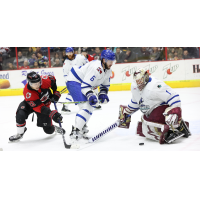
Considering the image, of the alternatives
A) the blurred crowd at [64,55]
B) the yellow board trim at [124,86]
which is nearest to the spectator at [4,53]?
the blurred crowd at [64,55]

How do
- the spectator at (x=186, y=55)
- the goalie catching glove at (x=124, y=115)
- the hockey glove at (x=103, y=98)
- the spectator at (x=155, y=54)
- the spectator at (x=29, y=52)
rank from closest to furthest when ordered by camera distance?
the goalie catching glove at (x=124, y=115), the hockey glove at (x=103, y=98), the spectator at (x=186, y=55), the spectator at (x=155, y=54), the spectator at (x=29, y=52)

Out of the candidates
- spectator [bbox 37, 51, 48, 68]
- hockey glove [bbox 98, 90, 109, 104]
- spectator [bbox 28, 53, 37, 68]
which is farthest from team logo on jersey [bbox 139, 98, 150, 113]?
spectator [bbox 28, 53, 37, 68]

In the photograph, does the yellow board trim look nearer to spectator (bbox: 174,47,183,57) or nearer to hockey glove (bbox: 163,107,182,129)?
spectator (bbox: 174,47,183,57)

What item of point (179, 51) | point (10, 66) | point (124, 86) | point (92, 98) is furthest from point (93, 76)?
point (10, 66)

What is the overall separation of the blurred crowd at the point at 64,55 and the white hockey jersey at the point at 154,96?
5.80 m

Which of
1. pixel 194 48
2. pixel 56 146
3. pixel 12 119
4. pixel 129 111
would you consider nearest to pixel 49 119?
pixel 56 146

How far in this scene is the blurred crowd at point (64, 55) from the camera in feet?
28.3

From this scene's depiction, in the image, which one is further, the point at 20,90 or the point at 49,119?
the point at 20,90

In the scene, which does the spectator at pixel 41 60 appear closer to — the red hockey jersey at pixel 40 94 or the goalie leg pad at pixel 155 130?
the red hockey jersey at pixel 40 94

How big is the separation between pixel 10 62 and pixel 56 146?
7.08 meters

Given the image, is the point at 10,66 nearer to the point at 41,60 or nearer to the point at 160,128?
the point at 41,60

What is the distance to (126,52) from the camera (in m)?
8.88

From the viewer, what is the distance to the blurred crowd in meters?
8.63

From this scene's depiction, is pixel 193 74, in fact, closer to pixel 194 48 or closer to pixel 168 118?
pixel 194 48
